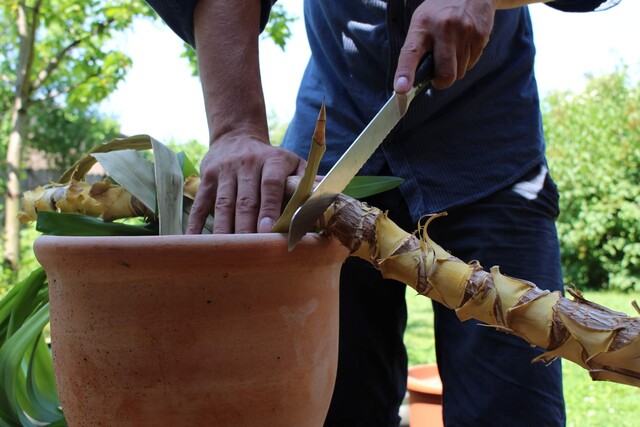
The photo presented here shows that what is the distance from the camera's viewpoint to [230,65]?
1.06 m

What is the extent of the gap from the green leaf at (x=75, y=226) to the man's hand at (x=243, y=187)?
12 cm

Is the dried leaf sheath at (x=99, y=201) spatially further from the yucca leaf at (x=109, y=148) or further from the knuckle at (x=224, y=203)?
the knuckle at (x=224, y=203)

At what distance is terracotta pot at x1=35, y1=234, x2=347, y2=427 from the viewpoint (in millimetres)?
741

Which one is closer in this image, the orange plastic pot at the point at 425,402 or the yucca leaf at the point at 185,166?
the yucca leaf at the point at 185,166

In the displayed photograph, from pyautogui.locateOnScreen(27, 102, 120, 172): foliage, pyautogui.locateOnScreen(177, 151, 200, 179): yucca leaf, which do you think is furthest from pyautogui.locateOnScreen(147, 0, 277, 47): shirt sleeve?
pyautogui.locateOnScreen(27, 102, 120, 172): foliage

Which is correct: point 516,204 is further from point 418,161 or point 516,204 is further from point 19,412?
point 19,412

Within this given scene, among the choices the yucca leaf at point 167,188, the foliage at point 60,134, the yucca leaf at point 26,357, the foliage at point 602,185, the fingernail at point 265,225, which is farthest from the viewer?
the foliage at point 60,134

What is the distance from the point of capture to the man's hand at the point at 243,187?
882 mm

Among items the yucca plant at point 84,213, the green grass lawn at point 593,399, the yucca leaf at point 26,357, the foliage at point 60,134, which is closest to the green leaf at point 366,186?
the yucca plant at point 84,213

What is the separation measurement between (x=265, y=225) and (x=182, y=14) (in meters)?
0.50

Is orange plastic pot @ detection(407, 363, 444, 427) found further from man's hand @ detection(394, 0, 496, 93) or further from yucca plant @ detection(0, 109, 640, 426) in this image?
man's hand @ detection(394, 0, 496, 93)

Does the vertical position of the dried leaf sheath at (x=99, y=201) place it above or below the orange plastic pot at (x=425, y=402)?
above

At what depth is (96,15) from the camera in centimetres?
557

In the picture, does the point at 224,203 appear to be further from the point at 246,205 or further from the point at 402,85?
the point at 402,85
